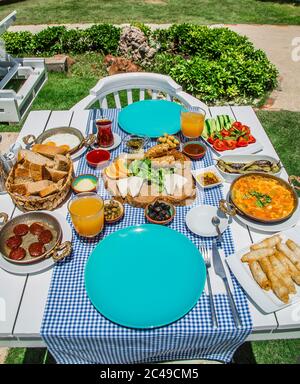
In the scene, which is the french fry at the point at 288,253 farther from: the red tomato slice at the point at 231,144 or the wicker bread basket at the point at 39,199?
the wicker bread basket at the point at 39,199

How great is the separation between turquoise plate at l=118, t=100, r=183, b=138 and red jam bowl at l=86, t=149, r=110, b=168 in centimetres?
45

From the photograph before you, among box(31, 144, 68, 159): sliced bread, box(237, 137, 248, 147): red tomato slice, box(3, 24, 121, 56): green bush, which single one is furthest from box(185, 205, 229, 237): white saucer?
box(3, 24, 121, 56): green bush

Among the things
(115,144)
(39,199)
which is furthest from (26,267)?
(115,144)

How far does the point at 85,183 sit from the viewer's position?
8.77 feet

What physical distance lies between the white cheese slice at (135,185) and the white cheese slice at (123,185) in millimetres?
32

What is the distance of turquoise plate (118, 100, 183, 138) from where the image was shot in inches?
127

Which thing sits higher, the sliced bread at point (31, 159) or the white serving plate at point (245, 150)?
the sliced bread at point (31, 159)

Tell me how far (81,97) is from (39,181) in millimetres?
5092

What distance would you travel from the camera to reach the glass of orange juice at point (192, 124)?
9.95 feet

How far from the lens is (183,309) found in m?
1.89

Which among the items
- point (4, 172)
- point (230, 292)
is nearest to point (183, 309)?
point (230, 292)

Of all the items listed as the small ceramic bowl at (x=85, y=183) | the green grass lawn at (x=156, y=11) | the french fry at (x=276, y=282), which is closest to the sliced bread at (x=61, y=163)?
the small ceramic bowl at (x=85, y=183)
